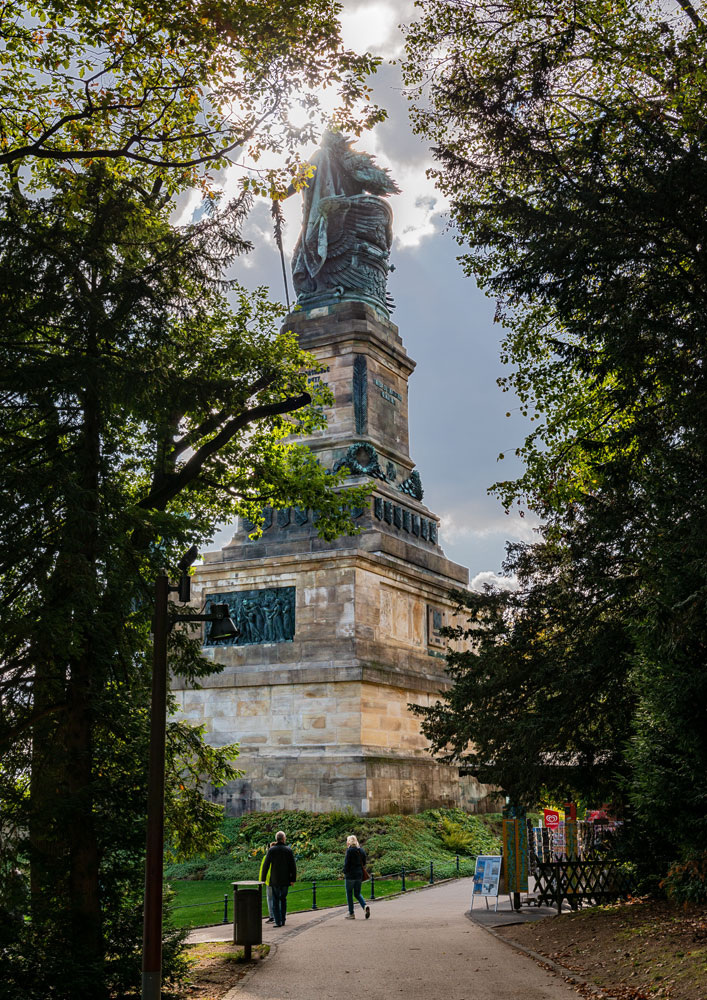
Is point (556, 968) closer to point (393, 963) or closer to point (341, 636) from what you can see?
point (393, 963)

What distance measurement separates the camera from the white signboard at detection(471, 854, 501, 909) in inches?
707

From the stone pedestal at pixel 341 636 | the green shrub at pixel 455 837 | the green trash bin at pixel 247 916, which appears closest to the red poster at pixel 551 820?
the stone pedestal at pixel 341 636

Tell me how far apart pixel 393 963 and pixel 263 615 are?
16.3 metres

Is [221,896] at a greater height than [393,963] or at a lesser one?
lesser

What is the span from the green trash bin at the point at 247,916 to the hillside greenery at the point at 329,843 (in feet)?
28.5

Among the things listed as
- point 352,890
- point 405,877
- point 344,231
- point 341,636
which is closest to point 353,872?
point 352,890

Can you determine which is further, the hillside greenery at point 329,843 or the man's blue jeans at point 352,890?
the hillside greenery at point 329,843

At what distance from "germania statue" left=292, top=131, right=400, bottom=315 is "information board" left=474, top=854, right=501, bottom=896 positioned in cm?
2029

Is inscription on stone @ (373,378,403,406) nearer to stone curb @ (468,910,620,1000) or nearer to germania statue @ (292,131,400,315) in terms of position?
germania statue @ (292,131,400,315)

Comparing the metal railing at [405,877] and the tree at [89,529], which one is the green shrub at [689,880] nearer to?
the tree at [89,529]

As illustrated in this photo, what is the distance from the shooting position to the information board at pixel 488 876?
59.0 feet

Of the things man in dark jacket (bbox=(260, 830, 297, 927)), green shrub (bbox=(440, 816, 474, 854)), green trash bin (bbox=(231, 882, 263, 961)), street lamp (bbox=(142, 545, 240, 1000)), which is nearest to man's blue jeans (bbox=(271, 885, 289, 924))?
man in dark jacket (bbox=(260, 830, 297, 927))

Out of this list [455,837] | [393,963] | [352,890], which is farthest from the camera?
[455,837]

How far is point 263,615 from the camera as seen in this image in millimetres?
28797
